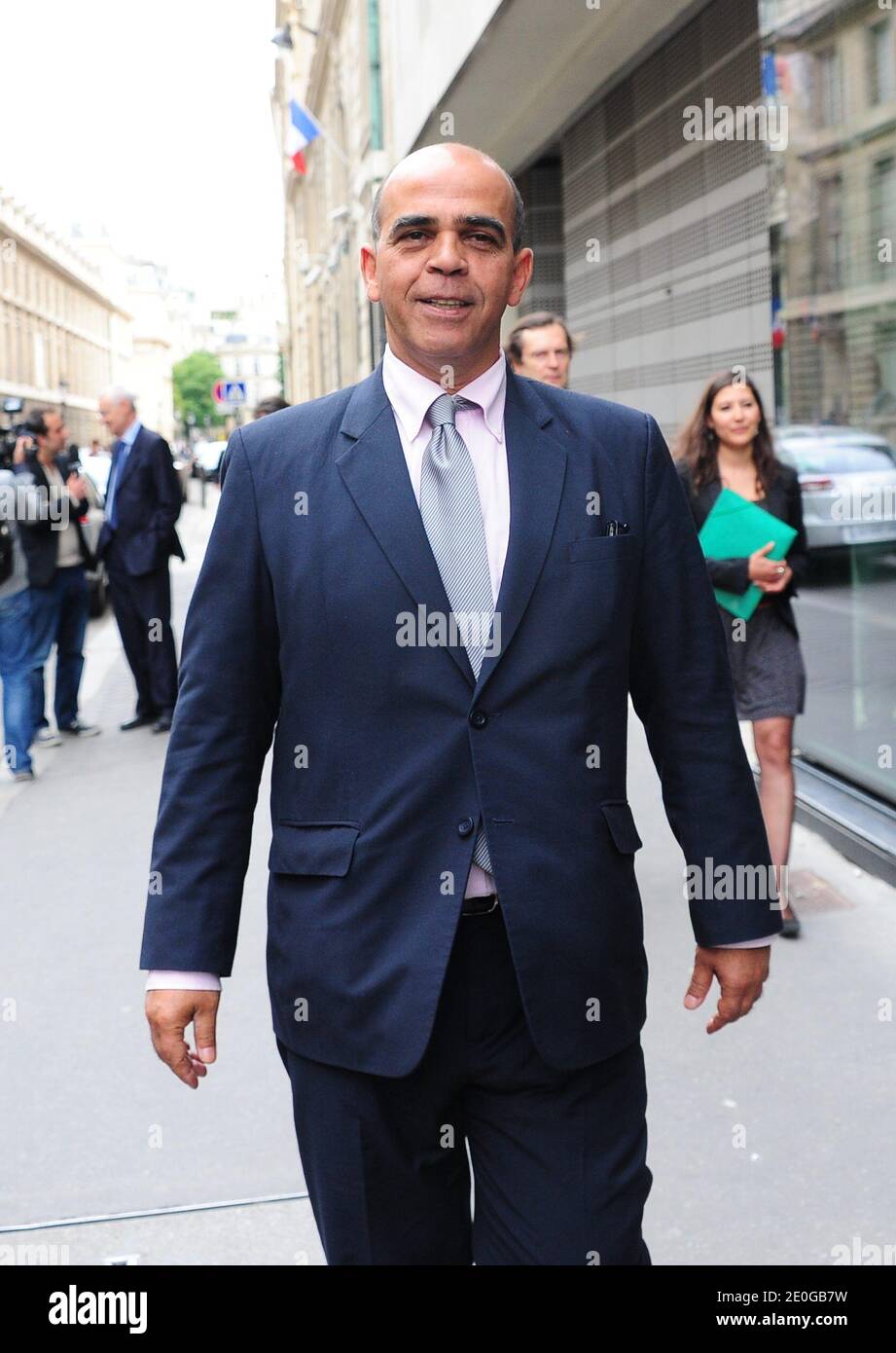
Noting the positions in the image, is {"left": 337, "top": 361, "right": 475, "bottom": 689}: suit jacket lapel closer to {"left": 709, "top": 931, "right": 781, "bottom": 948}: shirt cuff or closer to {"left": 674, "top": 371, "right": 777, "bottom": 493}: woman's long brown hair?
{"left": 709, "top": 931, "right": 781, "bottom": 948}: shirt cuff

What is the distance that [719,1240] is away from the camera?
11.2 feet

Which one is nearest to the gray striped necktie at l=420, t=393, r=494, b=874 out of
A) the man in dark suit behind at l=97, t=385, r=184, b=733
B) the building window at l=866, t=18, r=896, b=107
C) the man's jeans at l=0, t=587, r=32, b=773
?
the building window at l=866, t=18, r=896, b=107

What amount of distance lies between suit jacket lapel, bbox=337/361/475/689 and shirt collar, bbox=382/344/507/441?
0.07 ft

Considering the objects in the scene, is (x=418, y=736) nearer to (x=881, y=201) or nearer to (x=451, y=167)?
(x=451, y=167)

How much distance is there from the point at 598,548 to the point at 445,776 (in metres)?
0.40

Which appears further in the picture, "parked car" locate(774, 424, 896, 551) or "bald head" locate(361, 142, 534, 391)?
"parked car" locate(774, 424, 896, 551)

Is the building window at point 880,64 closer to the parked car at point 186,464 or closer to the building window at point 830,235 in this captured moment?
the building window at point 830,235

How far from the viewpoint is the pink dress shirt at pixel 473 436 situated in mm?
2277

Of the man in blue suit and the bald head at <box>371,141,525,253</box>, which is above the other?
the bald head at <box>371,141,525,253</box>

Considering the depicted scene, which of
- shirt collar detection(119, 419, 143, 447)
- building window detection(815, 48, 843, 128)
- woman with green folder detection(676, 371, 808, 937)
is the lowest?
woman with green folder detection(676, 371, 808, 937)

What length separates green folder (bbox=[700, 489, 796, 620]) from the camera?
5.22m

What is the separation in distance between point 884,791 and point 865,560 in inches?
39.0
